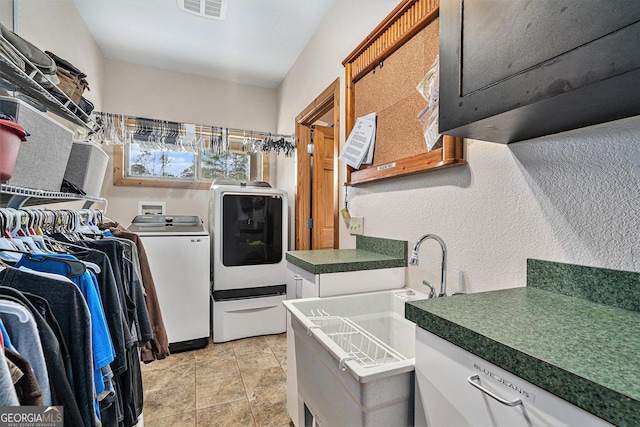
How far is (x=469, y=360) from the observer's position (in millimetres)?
645

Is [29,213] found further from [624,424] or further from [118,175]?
[118,175]

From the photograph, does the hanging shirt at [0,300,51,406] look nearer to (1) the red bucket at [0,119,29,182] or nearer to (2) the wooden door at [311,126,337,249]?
(1) the red bucket at [0,119,29,182]

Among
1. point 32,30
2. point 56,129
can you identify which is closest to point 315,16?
point 32,30

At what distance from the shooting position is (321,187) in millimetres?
3020

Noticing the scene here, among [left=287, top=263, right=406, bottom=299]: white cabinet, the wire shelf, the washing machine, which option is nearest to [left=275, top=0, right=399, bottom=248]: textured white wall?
[left=287, top=263, right=406, bottom=299]: white cabinet

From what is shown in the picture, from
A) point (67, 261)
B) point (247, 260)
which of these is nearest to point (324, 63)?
point (247, 260)

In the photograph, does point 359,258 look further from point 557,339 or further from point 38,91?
point 38,91

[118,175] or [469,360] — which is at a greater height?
[118,175]

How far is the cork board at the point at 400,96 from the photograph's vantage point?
1367 mm

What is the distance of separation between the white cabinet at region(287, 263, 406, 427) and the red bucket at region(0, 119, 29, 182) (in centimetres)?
111

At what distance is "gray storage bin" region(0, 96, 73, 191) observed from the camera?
0.90m

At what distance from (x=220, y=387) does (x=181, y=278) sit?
95 cm

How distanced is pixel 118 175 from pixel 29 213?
234cm

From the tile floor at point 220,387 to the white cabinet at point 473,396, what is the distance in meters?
1.20
